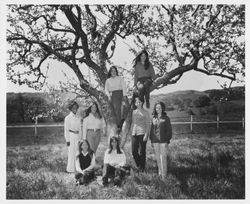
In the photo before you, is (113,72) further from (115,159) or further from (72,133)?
(115,159)

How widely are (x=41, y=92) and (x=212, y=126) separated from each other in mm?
3464

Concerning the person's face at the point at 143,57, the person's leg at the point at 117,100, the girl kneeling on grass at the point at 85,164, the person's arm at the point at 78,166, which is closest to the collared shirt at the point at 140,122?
the person's leg at the point at 117,100

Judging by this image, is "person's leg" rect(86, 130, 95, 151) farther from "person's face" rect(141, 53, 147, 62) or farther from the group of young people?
"person's face" rect(141, 53, 147, 62)

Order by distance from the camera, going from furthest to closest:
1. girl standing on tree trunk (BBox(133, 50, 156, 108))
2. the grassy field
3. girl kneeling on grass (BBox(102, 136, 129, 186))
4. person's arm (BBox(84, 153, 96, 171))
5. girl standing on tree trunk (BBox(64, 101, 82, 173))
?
girl standing on tree trunk (BBox(64, 101, 82, 173))
girl standing on tree trunk (BBox(133, 50, 156, 108))
person's arm (BBox(84, 153, 96, 171))
girl kneeling on grass (BBox(102, 136, 129, 186))
the grassy field

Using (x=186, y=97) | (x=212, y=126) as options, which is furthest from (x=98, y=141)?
(x=212, y=126)

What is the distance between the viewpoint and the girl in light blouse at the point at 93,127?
225 inches

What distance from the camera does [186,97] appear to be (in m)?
6.36

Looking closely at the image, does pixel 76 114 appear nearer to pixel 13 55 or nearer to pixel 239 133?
pixel 13 55

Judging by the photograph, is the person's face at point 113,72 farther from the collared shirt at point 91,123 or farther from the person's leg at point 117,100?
the collared shirt at point 91,123

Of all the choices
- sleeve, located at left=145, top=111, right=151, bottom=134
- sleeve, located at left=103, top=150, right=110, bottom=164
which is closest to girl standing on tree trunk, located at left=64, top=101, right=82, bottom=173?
sleeve, located at left=103, top=150, right=110, bottom=164

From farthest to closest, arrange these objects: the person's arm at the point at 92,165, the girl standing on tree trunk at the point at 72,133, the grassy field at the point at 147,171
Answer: the girl standing on tree trunk at the point at 72,133 < the person's arm at the point at 92,165 < the grassy field at the point at 147,171

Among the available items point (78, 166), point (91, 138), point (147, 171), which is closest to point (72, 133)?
point (91, 138)

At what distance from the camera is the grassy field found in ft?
17.0

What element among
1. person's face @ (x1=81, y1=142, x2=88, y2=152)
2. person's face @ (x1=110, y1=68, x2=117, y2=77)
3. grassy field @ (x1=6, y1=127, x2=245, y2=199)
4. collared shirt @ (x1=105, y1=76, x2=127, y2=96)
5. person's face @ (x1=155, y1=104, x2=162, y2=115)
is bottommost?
grassy field @ (x1=6, y1=127, x2=245, y2=199)
